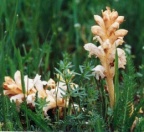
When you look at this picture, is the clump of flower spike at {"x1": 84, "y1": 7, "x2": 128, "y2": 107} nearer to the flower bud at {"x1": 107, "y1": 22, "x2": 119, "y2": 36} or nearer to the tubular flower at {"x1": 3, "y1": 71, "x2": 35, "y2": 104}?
the flower bud at {"x1": 107, "y1": 22, "x2": 119, "y2": 36}

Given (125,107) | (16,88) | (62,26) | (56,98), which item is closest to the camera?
(125,107)

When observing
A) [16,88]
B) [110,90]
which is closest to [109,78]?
[110,90]

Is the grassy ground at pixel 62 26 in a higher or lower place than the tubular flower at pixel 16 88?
higher

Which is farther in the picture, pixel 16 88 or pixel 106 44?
pixel 16 88

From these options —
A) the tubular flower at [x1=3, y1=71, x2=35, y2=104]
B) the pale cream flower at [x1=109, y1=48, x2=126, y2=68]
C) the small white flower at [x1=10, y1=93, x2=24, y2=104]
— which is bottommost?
the small white flower at [x1=10, y1=93, x2=24, y2=104]

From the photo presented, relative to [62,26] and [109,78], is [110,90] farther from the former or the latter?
[62,26]

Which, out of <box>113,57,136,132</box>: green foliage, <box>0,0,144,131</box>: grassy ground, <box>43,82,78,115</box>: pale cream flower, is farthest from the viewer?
<box>0,0,144,131</box>: grassy ground

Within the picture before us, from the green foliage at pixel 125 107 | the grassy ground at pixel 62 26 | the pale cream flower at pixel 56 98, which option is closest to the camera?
the green foliage at pixel 125 107

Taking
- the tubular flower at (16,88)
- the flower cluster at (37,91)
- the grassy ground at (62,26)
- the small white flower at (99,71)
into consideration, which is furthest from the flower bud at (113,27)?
the grassy ground at (62,26)

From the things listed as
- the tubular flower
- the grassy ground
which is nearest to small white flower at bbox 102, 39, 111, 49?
the tubular flower

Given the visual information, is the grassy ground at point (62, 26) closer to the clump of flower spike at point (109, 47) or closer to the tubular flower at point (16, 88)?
the tubular flower at point (16, 88)
